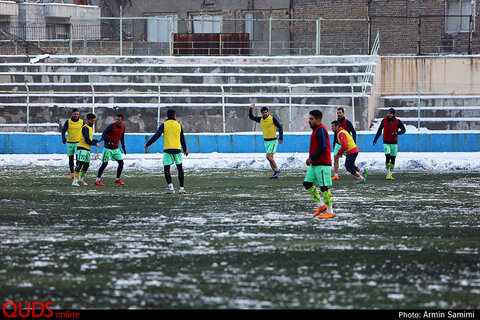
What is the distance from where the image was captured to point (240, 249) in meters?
8.23

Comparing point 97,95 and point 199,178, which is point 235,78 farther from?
point 199,178

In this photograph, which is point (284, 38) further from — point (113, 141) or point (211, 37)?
point (113, 141)

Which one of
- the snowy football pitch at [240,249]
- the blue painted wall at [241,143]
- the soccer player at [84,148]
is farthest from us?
the blue painted wall at [241,143]

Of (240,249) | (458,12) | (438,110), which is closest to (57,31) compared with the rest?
(458,12)

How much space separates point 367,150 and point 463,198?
43.0 ft

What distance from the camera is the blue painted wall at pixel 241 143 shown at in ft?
87.0

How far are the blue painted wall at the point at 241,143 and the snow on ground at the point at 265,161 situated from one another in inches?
29.6

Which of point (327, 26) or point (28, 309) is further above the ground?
point (327, 26)

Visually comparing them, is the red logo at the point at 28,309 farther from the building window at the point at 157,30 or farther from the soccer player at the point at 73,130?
the building window at the point at 157,30

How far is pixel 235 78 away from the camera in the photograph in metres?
32.0

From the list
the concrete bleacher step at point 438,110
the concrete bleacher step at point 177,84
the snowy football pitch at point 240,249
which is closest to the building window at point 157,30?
the concrete bleacher step at point 177,84

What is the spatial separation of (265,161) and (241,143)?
4357mm

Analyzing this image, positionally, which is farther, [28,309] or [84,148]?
[84,148]

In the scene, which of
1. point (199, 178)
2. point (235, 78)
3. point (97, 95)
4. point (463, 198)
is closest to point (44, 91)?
point (97, 95)
